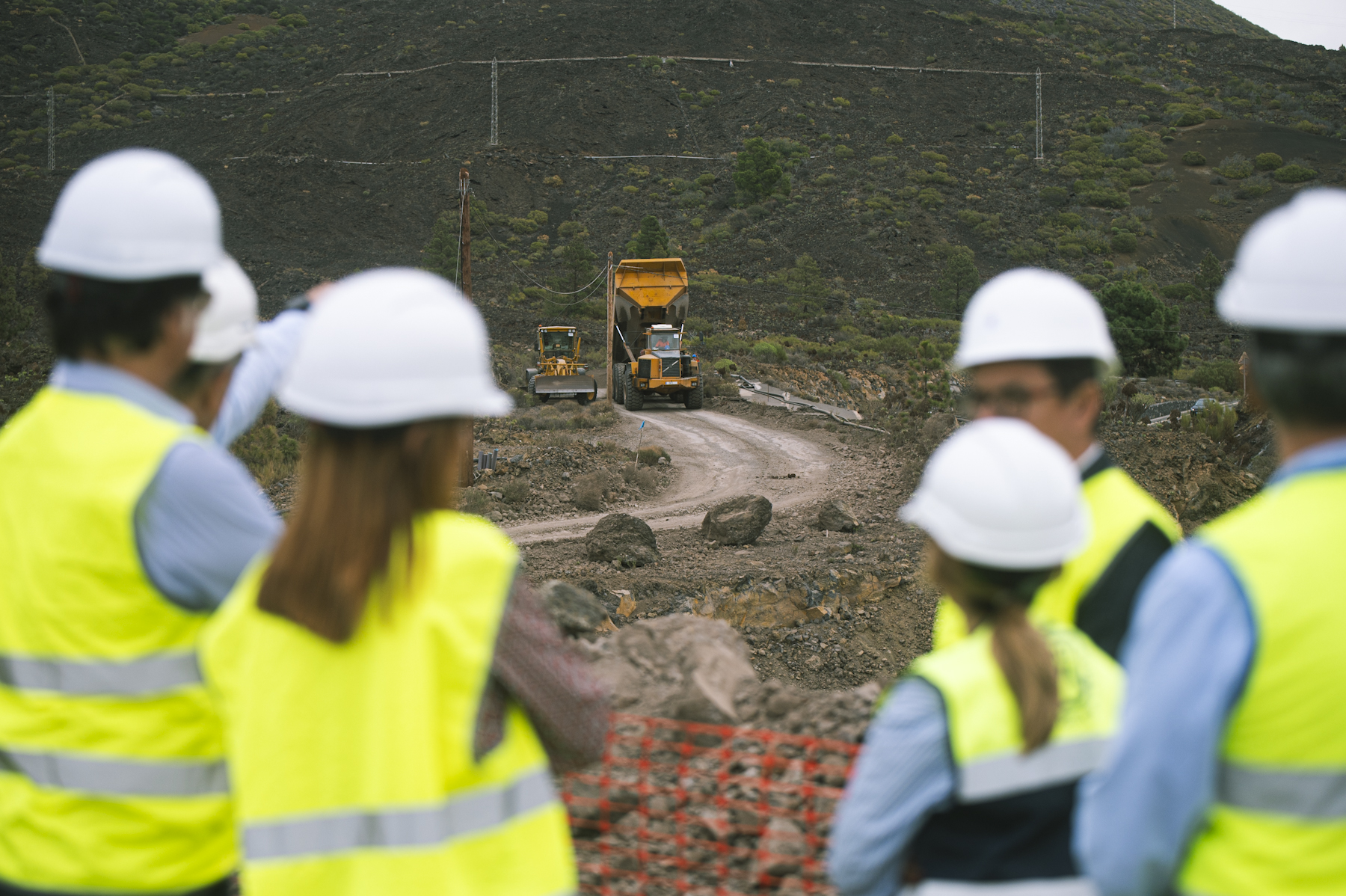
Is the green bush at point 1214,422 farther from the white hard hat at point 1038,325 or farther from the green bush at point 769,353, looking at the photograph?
the green bush at point 769,353

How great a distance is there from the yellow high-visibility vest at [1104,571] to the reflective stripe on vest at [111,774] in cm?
143

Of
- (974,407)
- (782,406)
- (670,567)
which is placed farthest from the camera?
(782,406)

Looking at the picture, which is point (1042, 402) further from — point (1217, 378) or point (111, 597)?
point (1217, 378)

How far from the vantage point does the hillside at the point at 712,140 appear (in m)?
54.6

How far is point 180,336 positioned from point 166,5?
→ 118 meters

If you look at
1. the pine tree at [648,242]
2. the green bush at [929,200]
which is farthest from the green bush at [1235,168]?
the pine tree at [648,242]

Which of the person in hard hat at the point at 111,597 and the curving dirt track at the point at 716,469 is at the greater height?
the person in hard hat at the point at 111,597

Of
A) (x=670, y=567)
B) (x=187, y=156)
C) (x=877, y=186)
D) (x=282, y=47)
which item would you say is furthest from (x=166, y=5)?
(x=670, y=567)

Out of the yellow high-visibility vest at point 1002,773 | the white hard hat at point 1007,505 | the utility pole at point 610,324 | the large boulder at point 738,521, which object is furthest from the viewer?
the utility pole at point 610,324

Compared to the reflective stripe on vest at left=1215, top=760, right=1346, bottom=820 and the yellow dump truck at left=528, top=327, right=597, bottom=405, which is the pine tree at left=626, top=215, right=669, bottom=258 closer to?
the yellow dump truck at left=528, top=327, right=597, bottom=405

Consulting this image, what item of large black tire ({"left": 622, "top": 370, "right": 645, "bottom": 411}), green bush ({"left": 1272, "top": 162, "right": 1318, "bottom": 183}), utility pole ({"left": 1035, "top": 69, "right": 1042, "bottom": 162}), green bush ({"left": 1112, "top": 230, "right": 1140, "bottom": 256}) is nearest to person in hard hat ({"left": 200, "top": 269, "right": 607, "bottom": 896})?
large black tire ({"left": 622, "top": 370, "right": 645, "bottom": 411})

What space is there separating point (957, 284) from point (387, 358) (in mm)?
52687

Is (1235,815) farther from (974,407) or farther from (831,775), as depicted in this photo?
(831,775)

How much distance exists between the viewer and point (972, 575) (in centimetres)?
178
